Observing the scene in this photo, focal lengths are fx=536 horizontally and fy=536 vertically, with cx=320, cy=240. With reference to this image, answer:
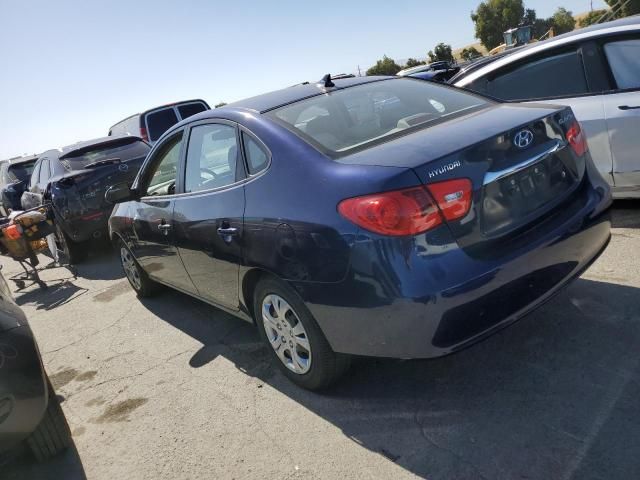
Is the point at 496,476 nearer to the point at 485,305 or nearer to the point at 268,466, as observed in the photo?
the point at 485,305

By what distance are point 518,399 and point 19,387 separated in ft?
7.81

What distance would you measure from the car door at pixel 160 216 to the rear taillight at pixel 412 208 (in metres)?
2.03

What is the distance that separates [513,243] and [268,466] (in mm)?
1582

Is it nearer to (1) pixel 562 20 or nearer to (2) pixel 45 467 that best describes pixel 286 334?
(2) pixel 45 467

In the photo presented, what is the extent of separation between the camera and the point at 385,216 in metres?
2.30

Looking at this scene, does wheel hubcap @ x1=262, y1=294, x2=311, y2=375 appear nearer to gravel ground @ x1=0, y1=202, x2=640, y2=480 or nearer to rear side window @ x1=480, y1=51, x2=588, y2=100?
gravel ground @ x1=0, y1=202, x2=640, y2=480

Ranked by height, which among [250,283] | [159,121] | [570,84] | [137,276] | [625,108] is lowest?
[137,276]

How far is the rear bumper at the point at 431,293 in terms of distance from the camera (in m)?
2.29

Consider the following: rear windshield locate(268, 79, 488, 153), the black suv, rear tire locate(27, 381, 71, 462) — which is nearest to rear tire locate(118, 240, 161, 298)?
the black suv

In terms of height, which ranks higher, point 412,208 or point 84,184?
point 84,184

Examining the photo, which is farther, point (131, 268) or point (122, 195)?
point (131, 268)

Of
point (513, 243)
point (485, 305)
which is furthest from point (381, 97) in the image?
point (485, 305)

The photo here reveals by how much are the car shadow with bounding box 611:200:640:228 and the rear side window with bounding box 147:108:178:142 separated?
866 cm


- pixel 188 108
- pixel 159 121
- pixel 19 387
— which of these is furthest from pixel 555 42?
pixel 188 108
